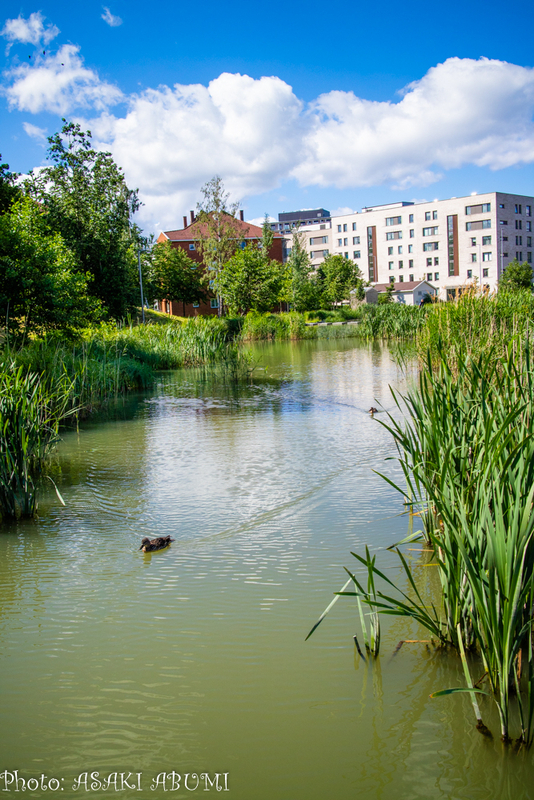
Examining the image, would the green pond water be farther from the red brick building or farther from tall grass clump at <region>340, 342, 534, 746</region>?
the red brick building

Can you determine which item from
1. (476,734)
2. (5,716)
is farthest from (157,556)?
(476,734)

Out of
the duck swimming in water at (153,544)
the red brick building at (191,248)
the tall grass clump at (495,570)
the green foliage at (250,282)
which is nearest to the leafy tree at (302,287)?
the red brick building at (191,248)

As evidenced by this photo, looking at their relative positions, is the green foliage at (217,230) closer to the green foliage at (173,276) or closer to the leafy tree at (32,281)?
the green foliage at (173,276)

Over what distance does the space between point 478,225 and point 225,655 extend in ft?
269

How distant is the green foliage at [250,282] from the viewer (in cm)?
4066

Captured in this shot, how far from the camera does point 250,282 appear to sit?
4078 centimetres

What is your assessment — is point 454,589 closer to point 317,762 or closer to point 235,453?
point 317,762

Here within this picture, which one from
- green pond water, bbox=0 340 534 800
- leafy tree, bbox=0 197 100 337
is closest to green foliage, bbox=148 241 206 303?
leafy tree, bbox=0 197 100 337

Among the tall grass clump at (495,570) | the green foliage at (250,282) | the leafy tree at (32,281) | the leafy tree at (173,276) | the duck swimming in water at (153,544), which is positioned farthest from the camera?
the leafy tree at (173,276)

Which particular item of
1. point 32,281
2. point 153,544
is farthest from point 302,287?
point 153,544

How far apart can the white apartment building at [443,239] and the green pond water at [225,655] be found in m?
71.6

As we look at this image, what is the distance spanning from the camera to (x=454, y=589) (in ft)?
10.1

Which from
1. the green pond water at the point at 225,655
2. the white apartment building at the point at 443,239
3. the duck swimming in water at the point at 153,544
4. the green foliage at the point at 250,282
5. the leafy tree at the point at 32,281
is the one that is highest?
the white apartment building at the point at 443,239

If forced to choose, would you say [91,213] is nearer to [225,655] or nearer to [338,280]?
[225,655]
